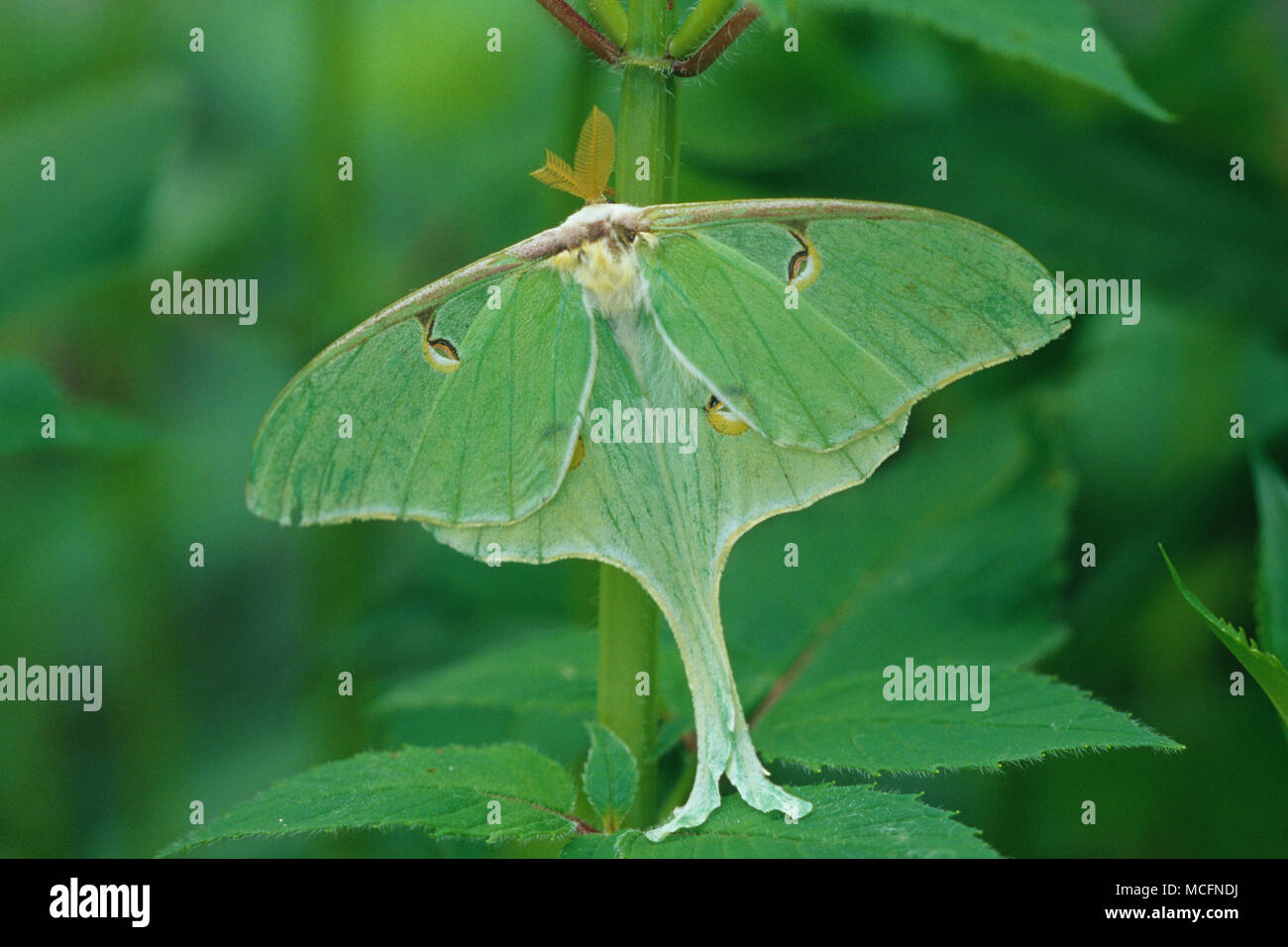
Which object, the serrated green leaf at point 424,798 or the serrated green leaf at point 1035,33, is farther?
the serrated green leaf at point 1035,33

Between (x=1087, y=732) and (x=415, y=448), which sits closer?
(x=1087, y=732)

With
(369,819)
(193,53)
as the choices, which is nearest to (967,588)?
(369,819)

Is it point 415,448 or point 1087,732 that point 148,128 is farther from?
point 1087,732

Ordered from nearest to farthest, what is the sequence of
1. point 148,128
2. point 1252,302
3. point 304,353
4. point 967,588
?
point 967,588
point 1252,302
point 148,128
point 304,353

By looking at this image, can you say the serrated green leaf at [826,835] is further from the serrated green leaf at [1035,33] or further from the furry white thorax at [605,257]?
the serrated green leaf at [1035,33]

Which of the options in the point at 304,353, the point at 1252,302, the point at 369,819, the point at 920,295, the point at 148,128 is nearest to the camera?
the point at 369,819

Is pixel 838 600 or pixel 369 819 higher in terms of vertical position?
pixel 838 600

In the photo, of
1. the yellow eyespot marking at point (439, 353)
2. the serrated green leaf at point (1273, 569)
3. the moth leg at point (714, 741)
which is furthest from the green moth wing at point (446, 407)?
the serrated green leaf at point (1273, 569)
